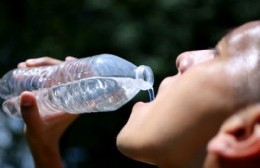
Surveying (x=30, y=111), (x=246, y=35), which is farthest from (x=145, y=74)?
(x=246, y=35)

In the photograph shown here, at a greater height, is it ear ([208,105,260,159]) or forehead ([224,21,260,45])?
forehead ([224,21,260,45])

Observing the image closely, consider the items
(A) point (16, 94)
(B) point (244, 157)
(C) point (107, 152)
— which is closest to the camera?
(B) point (244, 157)

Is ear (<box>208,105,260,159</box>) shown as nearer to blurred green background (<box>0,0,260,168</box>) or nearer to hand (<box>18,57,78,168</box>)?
hand (<box>18,57,78,168</box>)

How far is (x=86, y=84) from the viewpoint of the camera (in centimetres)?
268

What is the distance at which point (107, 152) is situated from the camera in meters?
4.76

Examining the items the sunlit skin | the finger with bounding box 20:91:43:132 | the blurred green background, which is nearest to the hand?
the finger with bounding box 20:91:43:132

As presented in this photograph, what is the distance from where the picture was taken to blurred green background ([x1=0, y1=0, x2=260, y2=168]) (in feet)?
13.9

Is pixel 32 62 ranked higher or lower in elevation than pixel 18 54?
higher

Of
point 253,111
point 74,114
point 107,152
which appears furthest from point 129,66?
point 107,152

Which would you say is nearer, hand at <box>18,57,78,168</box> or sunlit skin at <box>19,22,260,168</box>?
sunlit skin at <box>19,22,260,168</box>

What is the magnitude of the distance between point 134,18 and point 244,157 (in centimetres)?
239

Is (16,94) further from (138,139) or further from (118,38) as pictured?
(118,38)

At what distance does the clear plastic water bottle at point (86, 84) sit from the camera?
2.64m

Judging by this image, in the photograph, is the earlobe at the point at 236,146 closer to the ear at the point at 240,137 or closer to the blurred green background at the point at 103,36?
the ear at the point at 240,137
